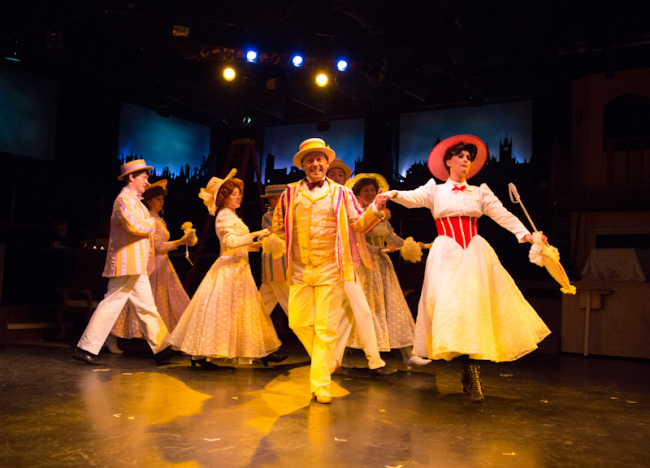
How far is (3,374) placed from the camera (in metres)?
3.76

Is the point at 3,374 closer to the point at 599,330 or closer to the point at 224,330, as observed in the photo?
the point at 224,330

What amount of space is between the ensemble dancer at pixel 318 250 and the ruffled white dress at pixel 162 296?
6.70 ft

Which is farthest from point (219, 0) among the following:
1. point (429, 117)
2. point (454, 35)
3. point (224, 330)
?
point (224, 330)

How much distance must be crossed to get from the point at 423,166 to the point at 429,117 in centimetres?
113

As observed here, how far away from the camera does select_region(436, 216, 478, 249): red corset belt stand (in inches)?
133

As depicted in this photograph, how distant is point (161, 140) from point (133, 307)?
7420 millimetres

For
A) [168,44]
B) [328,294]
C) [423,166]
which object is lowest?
[328,294]

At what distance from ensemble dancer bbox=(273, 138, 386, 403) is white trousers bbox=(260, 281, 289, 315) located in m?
1.53

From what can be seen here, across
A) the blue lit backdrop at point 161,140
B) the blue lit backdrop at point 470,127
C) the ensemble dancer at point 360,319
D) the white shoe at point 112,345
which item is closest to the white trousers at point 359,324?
the ensemble dancer at point 360,319

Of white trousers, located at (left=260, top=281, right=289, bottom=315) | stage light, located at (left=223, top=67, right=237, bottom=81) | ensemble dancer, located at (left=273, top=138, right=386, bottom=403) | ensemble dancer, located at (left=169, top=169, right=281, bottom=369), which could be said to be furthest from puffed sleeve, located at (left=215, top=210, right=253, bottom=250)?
stage light, located at (left=223, top=67, right=237, bottom=81)

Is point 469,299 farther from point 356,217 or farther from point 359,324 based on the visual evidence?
point 359,324

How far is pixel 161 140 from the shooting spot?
11.3 m

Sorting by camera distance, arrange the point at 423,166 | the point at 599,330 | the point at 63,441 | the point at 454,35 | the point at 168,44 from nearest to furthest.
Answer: the point at 63,441 → the point at 599,330 → the point at 454,35 → the point at 168,44 → the point at 423,166

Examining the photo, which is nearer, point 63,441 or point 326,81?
point 63,441
